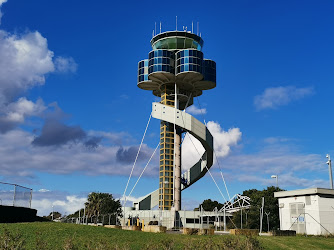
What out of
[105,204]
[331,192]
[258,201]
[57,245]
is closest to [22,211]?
[57,245]

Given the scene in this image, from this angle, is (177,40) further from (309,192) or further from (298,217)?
(298,217)

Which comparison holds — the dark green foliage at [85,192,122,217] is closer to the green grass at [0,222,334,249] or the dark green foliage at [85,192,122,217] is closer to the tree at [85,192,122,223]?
the tree at [85,192,122,223]

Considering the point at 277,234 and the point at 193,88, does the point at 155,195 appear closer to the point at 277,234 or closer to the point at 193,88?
the point at 193,88

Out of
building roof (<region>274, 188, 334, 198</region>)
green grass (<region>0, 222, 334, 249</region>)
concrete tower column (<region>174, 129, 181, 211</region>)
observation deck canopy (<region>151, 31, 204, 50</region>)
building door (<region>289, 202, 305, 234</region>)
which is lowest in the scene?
green grass (<region>0, 222, 334, 249</region>)

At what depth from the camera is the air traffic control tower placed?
69750 mm

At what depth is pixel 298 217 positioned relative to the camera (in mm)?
40062

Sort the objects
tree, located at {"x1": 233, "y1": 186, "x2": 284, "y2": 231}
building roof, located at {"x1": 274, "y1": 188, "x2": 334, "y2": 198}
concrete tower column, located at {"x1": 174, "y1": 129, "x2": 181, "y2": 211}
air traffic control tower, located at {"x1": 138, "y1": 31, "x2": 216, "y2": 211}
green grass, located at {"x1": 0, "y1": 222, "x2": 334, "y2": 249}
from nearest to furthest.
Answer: green grass, located at {"x1": 0, "y1": 222, "x2": 334, "y2": 249}, building roof, located at {"x1": 274, "y1": 188, "x2": 334, "y2": 198}, tree, located at {"x1": 233, "y1": 186, "x2": 284, "y2": 231}, air traffic control tower, located at {"x1": 138, "y1": 31, "x2": 216, "y2": 211}, concrete tower column, located at {"x1": 174, "y1": 129, "x2": 181, "y2": 211}

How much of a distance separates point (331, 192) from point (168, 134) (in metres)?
40.3

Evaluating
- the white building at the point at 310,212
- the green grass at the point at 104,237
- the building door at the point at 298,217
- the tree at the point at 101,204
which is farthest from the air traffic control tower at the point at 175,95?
the green grass at the point at 104,237

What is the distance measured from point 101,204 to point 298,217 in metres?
61.2

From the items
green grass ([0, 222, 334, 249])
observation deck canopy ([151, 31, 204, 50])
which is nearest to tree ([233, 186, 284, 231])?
observation deck canopy ([151, 31, 204, 50])

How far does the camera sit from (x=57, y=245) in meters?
23.4

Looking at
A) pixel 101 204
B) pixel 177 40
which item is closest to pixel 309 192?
pixel 177 40

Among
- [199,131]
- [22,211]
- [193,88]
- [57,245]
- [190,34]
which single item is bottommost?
[57,245]
